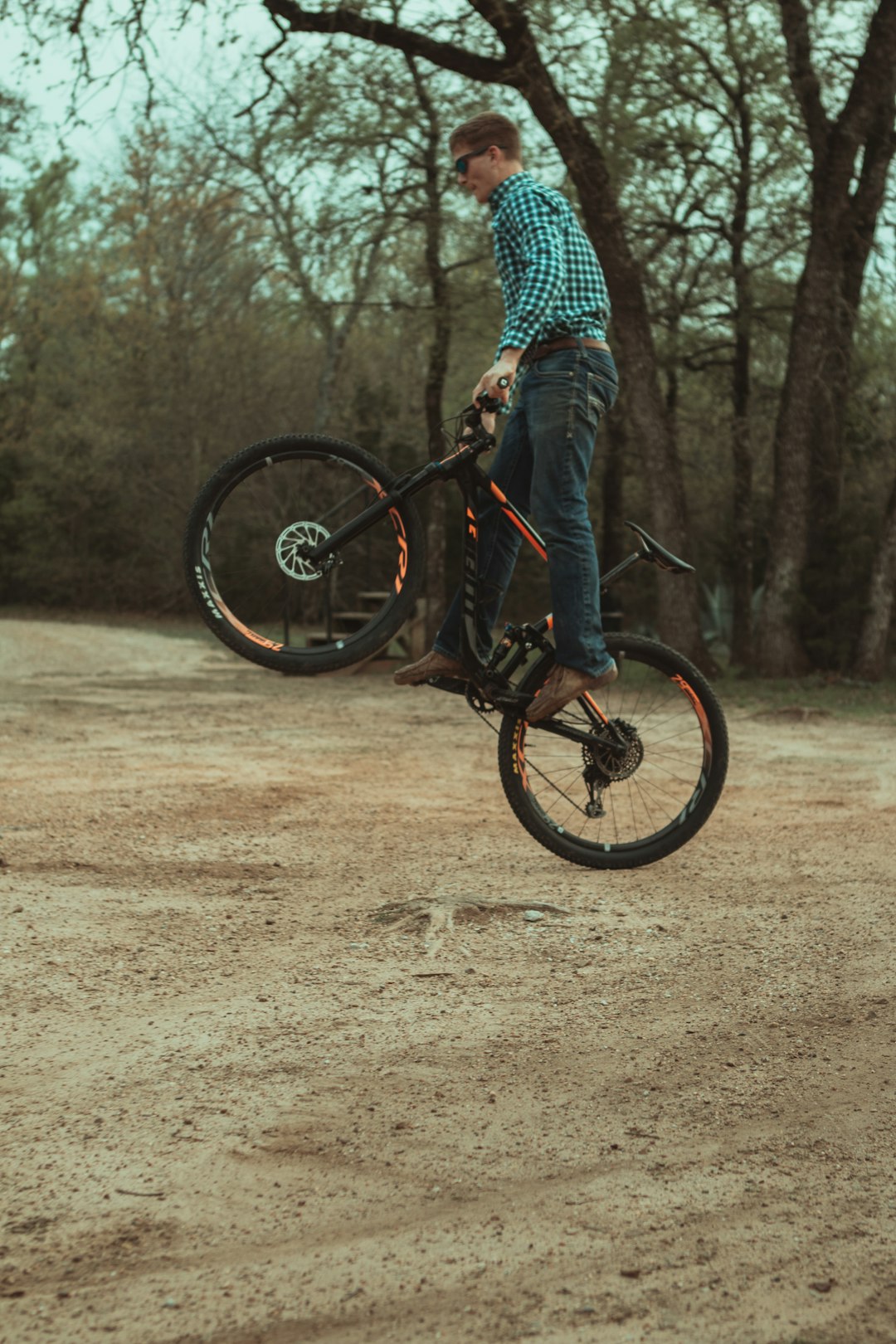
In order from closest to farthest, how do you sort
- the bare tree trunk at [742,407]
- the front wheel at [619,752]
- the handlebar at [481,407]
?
the handlebar at [481,407] < the front wheel at [619,752] < the bare tree trunk at [742,407]

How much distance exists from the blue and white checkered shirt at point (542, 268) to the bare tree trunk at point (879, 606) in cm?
1073

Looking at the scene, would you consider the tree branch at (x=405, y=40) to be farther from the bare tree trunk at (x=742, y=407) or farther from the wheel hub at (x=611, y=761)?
the wheel hub at (x=611, y=761)

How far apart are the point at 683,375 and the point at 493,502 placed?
619 inches

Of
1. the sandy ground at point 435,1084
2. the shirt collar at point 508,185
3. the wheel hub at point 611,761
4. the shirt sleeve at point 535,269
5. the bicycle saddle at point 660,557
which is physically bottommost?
the sandy ground at point 435,1084

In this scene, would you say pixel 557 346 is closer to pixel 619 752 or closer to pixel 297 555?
pixel 297 555

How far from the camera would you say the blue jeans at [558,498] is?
453 centimetres

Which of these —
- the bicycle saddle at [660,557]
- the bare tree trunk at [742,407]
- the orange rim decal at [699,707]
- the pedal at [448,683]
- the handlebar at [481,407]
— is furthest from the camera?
the bare tree trunk at [742,407]

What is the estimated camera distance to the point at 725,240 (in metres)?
17.1

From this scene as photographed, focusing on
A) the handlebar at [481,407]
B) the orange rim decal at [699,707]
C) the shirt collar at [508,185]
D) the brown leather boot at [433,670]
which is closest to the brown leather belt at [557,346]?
the handlebar at [481,407]

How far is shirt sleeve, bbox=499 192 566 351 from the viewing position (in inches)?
170

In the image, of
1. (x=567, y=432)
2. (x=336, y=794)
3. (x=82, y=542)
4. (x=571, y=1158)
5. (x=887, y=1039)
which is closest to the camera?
(x=571, y=1158)

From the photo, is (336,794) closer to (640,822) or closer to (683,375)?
(640,822)

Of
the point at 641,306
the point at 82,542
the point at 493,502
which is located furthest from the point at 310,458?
the point at 82,542

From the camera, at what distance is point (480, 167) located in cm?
444
